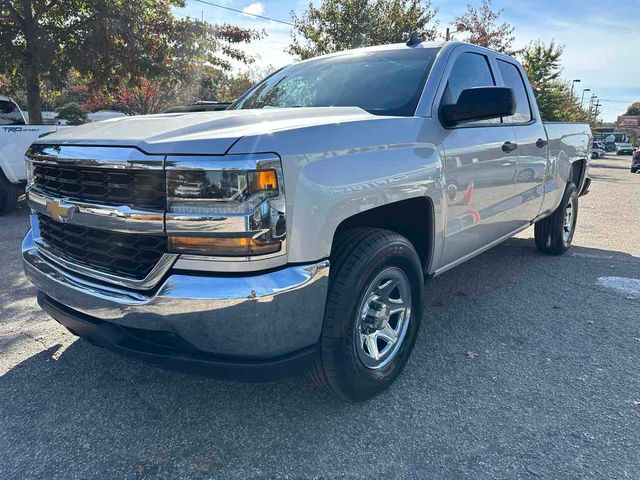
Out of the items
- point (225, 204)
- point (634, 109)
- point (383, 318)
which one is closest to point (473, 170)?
point (383, 318)

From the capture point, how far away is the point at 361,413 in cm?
254

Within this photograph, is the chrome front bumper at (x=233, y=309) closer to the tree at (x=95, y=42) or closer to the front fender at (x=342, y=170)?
the front fender at (x=342, y=170)

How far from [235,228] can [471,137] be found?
1.98 meters

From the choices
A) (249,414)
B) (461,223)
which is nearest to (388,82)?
(461,223)

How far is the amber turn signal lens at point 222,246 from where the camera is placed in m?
1.91

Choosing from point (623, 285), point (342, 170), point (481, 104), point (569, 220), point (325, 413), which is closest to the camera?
point (342, 170)

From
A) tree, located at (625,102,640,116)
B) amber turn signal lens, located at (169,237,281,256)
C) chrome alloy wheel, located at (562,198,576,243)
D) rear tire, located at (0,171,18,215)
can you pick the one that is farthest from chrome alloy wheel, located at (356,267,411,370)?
tree, located at (625,102,640,116)

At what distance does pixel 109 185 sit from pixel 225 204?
0.59 meters

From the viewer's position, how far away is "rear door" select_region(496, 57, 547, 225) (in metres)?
4.02

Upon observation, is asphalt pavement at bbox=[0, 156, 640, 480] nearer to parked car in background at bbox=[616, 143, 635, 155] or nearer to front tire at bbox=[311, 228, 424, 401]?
front tire at bbox=[311, 228, 424, 401]

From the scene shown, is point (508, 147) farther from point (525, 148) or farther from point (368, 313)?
point (368, 313)

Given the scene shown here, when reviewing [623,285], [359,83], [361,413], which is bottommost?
[623,285]

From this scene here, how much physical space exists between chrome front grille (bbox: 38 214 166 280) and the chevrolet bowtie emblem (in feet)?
0.17

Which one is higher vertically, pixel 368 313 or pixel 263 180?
pixel 263 180
